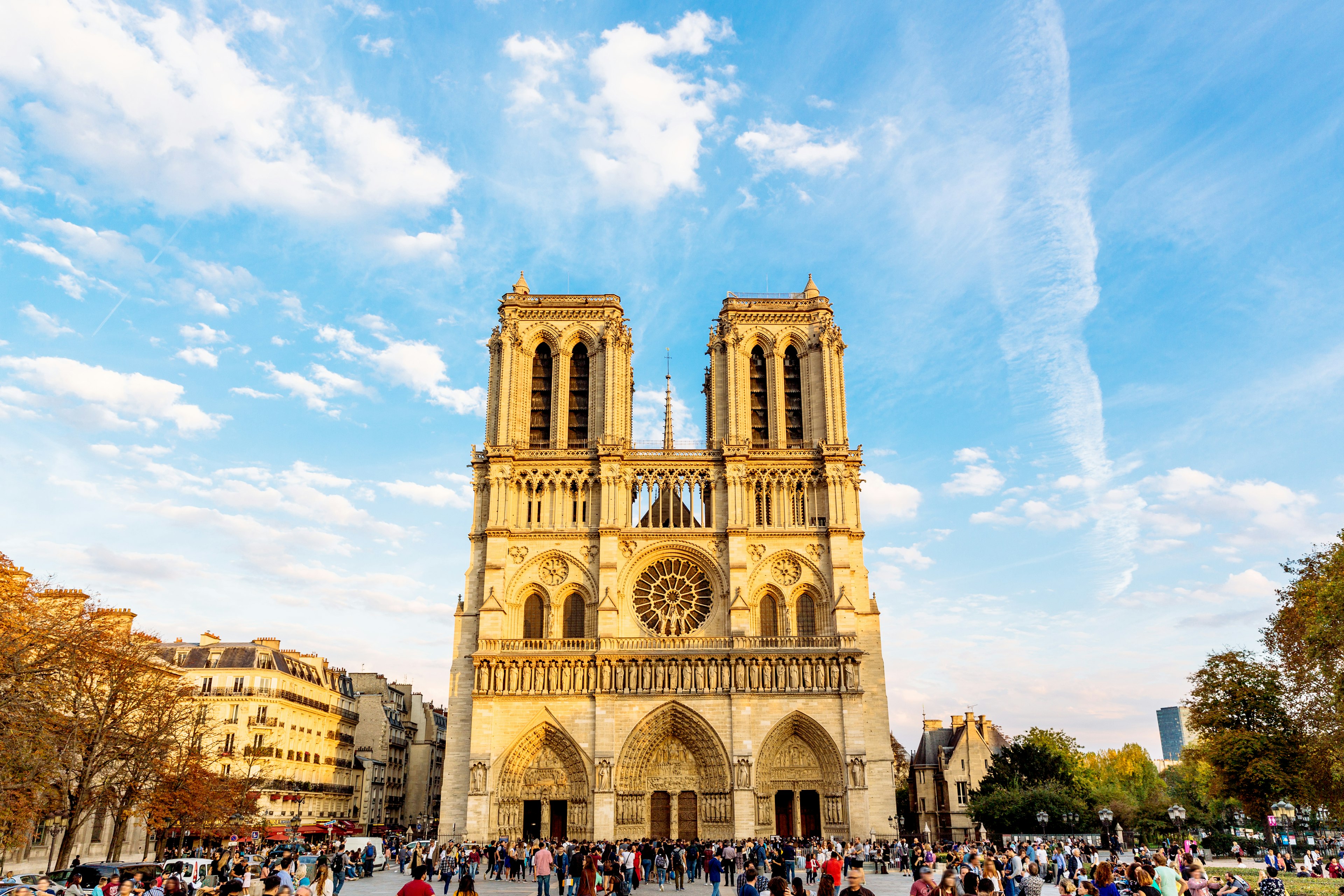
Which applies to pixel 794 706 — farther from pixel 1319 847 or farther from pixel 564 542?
pixel 1319 847

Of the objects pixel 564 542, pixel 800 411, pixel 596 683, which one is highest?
pixel 800 411

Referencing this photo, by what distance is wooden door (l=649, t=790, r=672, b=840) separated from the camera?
40.1 meters

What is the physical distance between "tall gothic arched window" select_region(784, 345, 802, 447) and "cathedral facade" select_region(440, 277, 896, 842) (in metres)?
0.12

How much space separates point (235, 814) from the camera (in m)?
36.1

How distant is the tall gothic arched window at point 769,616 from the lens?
43469 millimetres

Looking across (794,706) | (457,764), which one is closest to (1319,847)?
(794,706)

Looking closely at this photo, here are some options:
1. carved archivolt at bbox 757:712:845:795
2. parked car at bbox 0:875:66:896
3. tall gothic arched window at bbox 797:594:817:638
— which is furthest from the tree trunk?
tall gothic arched window at bbox 797:594:817:638

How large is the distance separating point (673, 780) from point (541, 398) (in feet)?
59.8

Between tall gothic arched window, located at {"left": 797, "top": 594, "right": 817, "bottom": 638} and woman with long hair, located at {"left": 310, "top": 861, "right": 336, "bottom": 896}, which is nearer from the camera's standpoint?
woman with long hair, located at {"left": 310, "top": 861, "right": 336, "bottom": 896}

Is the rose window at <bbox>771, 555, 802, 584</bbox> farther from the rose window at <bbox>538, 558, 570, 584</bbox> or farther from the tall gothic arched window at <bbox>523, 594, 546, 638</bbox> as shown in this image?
the tall gothic arched window at <bbox>523, 594, 546, 638</bbox>

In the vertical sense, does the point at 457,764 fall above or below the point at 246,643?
below

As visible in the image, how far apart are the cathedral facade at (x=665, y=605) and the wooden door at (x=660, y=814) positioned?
71mm

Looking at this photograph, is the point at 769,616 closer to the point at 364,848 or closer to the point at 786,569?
the point at 786,569

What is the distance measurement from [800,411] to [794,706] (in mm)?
13877
